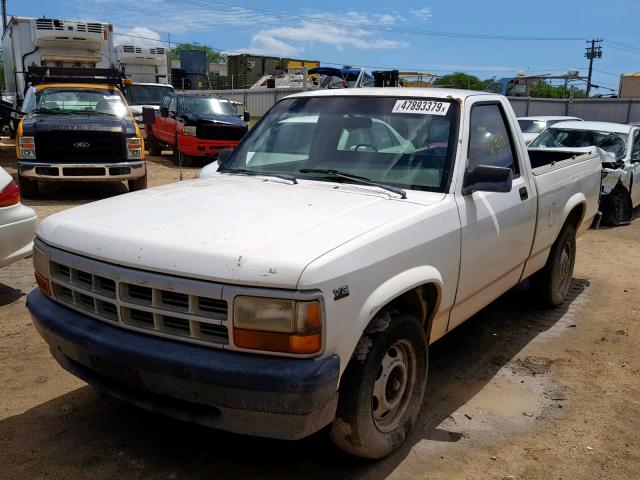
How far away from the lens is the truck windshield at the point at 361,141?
12.1 ft

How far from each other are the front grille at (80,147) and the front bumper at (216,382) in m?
8.08

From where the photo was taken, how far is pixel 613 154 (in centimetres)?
994

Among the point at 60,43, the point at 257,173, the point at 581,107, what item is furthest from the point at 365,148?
the point at 581,107

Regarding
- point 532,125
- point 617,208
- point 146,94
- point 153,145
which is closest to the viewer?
point 617,208

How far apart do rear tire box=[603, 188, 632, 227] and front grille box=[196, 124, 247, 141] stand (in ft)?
30.7

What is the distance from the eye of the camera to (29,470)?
300 cm

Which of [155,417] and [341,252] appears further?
[155,417]

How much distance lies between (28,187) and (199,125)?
575 centimetres

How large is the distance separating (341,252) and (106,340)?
1.13m

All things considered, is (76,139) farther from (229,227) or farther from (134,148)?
(229,227)

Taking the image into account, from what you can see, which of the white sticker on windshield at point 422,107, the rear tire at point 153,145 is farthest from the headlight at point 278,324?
the rear tire at point 153,145

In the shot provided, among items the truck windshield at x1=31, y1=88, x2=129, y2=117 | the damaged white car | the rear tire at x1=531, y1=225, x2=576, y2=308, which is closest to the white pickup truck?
the rear tire at x1=531, y1=225, x2=576, y2=308

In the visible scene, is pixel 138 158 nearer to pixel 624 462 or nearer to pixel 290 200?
pixel 290 200

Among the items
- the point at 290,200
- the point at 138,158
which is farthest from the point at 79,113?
the point at 290,200
